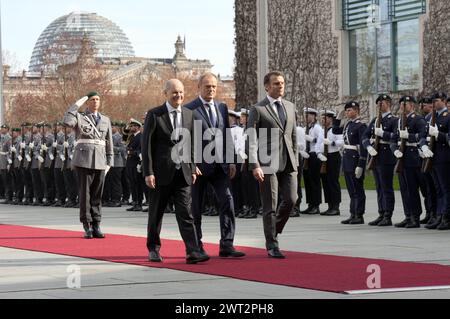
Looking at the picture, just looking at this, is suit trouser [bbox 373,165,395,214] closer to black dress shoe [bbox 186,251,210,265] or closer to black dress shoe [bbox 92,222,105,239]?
black dress shoe [bbox 92,222,105,239]

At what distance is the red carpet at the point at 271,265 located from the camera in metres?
9.62

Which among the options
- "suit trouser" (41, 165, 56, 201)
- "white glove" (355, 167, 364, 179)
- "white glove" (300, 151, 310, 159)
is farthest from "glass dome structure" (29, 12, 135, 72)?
"white glove" (355, 167, 364, 179)

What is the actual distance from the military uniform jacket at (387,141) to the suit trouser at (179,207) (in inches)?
204

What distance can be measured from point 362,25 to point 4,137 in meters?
10.5

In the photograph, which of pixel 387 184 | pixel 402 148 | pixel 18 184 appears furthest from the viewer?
pixel 18 184

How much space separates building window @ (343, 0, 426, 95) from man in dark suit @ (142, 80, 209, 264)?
62.1 feet

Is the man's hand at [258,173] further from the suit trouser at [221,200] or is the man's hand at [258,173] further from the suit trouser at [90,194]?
the suit trouser at [90,194]

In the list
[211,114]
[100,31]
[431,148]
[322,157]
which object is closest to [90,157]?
[211,114]

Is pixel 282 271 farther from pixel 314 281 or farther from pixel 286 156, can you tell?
pixel 286 156

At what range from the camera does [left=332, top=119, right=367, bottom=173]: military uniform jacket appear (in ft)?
55.7

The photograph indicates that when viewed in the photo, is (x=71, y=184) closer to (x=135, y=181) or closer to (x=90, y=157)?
(x=135, y=181)

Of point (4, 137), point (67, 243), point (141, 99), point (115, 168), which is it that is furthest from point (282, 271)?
point (141, 99)

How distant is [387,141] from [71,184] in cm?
1047

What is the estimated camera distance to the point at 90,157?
49.4 ft
